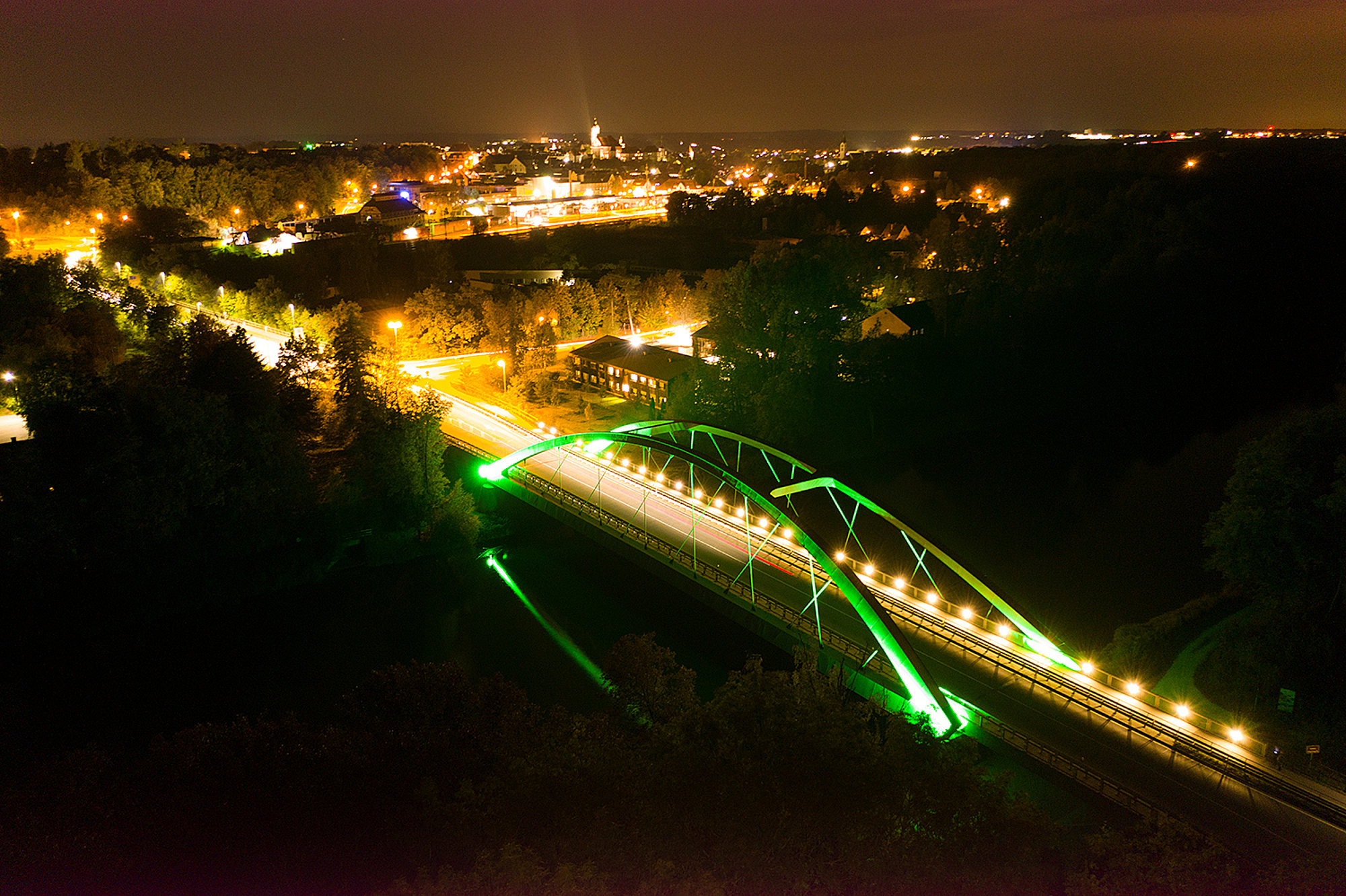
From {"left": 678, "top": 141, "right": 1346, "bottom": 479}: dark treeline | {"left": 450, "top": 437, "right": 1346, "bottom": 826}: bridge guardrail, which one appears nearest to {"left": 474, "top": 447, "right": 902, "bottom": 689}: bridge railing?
{"left": 450, "top": 437, "right": 1346, "bottom": 826}: bridge guardrail

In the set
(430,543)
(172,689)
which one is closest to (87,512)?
(172,689)

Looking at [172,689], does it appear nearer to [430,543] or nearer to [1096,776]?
[430,543]

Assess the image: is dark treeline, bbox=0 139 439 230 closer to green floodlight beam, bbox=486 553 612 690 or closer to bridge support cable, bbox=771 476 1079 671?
green floodlight beam, bbox=486 553 612 690

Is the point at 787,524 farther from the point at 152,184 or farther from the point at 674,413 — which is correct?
the point at 152,184

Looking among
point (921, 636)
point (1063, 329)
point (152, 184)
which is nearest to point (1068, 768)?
point (921, 636)

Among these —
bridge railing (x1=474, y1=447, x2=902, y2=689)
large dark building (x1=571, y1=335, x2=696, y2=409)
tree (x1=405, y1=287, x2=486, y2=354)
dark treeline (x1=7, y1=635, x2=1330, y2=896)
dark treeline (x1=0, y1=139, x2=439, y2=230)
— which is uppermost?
dark treeline (x1=0, y1=139, x2=439, y2=230)
